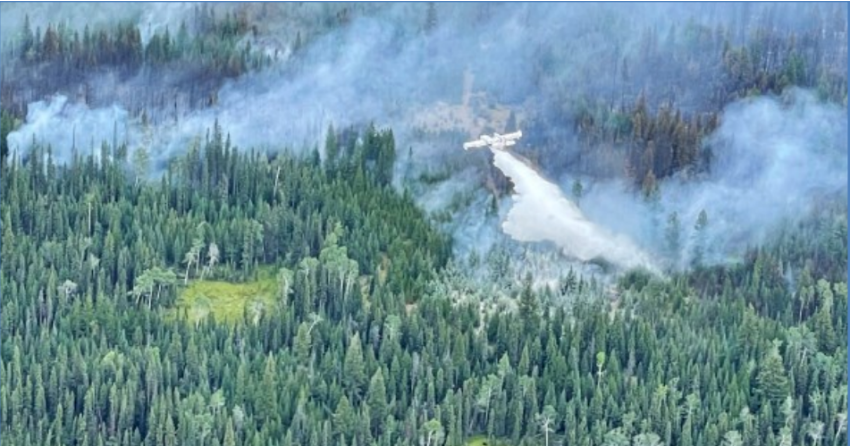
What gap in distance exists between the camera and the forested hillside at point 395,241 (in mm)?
82750

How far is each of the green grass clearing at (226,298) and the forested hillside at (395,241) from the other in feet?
0.25

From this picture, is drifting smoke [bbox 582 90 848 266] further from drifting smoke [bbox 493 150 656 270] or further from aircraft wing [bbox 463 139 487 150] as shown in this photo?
aircraft wing [bbox 463 139 487 150]

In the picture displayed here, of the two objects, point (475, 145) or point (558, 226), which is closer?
point (558, 226)

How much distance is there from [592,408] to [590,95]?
1064cm

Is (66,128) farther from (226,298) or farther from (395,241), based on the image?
(395,241)

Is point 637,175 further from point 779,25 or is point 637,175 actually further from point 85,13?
point 85,13

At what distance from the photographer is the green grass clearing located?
280 feet

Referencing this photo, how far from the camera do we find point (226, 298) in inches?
3396

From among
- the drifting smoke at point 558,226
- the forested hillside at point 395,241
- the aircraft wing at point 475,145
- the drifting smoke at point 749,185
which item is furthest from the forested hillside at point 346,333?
the aircraft wing at point 475,145

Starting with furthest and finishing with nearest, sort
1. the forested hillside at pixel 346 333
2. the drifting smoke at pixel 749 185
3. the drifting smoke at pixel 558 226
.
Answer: the drifting smoke at pixel 749 185
the drifting smoke at pixel 558 226
the forested hillside at pixel 346 333

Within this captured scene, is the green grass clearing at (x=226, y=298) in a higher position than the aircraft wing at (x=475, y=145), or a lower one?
lower

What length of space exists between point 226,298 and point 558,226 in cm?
751

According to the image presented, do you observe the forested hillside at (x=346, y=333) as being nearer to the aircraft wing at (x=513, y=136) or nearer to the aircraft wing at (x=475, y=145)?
the aircraft wing at (x=475, y=145)

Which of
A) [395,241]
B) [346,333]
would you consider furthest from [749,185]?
[346,333]
